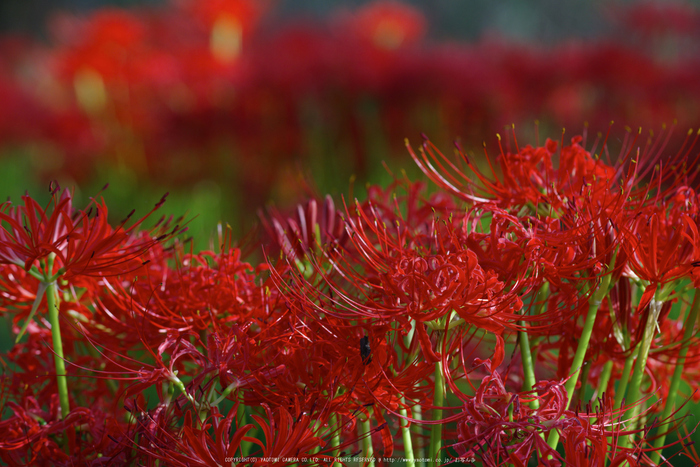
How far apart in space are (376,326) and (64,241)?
7.9 inches

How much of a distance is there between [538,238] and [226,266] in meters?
0.22

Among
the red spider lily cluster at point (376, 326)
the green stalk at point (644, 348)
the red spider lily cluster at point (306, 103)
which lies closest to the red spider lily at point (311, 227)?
the red spider lily cluster at point (376, 326)

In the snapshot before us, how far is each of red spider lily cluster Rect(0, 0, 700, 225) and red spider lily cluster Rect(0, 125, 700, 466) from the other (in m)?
1.45

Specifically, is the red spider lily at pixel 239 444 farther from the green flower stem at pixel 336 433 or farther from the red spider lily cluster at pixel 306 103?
the red spider lily cluster at pixel 306 103

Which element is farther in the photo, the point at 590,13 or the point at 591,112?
the point at 590,13

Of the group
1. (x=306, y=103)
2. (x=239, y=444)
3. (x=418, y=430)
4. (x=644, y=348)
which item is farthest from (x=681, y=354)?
(x=306, y=103)

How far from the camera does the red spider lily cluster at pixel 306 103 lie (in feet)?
6.87

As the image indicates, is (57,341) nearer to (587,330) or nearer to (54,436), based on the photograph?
(54,436)

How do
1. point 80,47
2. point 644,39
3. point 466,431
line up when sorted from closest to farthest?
point 466,431 < point 80,47 < point 644,39

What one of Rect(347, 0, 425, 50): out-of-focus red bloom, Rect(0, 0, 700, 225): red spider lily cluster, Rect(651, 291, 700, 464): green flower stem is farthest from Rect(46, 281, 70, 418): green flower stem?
Rect(347, 0, 425, 50): out-of-focus red bloom

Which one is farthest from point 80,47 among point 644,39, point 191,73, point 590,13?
point 590,13

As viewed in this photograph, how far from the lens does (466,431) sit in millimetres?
363

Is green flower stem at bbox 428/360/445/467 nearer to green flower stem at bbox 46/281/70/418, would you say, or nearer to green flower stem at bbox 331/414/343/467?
green flower stem at bbox 331/414/343/467

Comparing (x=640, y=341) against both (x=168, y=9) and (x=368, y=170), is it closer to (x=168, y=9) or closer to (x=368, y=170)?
(x=368, y=170)
